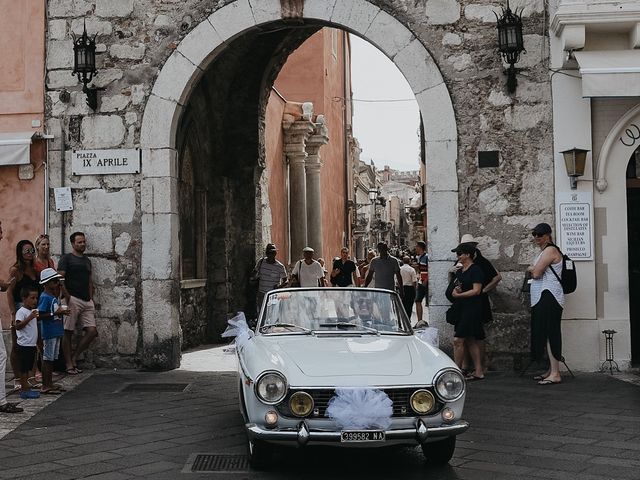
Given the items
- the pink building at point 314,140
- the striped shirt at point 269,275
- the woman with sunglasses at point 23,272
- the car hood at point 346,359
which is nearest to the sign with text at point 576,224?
the car hood at point 346,359

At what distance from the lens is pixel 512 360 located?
945 centimetres

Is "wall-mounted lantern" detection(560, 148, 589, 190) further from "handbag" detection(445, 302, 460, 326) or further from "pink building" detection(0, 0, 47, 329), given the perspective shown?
"pink building" detection(0, 0, 47, 329)

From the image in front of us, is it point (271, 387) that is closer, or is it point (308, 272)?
point (271, 387)

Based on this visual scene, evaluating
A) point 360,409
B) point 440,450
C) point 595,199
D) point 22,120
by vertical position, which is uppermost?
point 22,120

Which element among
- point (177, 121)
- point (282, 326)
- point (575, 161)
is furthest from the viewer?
point (177, 121)

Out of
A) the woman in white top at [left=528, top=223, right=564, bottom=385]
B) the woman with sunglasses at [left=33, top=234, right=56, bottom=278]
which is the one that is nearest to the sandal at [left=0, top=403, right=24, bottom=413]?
the woman with sunglasses at [left=33, top=234, right=56, bottom=278]

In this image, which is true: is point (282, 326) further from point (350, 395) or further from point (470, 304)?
point (470, 304)

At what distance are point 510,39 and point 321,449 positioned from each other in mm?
5378

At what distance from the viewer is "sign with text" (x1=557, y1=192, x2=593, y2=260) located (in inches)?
370

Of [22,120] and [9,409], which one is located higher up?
[22,120]

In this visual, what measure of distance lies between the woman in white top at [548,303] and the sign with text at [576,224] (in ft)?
2.12

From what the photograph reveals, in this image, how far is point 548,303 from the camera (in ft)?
28.8

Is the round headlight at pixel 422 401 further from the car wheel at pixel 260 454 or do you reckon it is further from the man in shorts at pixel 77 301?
the man in shorts at pixel 77 301

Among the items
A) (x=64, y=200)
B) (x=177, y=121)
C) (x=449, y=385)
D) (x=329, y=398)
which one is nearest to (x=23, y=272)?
(x=64, y=200)
